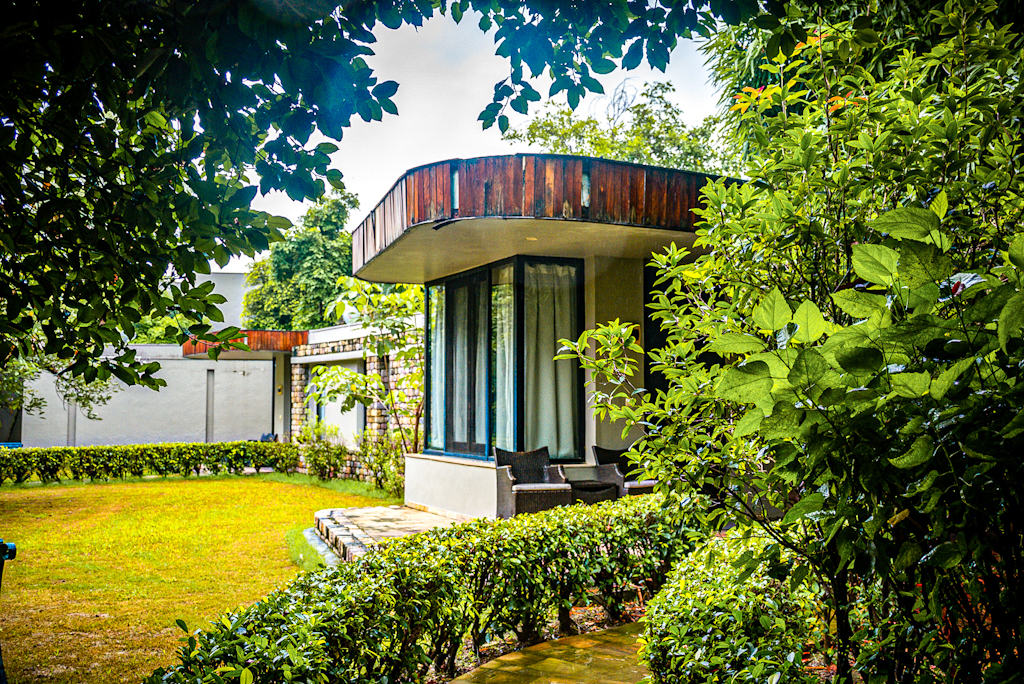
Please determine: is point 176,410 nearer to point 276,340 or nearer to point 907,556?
point 276,340

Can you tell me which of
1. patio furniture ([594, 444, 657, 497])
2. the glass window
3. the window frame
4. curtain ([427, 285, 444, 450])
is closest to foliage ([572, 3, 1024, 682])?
patio furniture ([594, 444, 657, 497])

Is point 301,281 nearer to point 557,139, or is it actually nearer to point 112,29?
point 557,139

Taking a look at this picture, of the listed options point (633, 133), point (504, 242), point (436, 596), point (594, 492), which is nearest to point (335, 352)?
point (504, 242)

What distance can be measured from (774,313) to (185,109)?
1509mm

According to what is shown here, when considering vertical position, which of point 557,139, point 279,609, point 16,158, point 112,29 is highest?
point 557,139

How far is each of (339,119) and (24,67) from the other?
2.26 ft

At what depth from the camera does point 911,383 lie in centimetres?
85

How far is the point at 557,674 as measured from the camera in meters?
3.06

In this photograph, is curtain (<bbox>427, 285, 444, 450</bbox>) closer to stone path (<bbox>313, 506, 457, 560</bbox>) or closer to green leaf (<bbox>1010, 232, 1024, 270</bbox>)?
stone path (<bbox>313, 506, 457, 560</bbox>)

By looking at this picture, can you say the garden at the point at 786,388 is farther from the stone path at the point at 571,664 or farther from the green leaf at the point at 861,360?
the stone path at the point at 571,664

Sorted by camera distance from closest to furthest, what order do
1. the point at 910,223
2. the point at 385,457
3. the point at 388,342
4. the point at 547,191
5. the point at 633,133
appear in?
the point at 910,223 → the point at 547,191 → the point at 388,342 → the point at 385,457 → the point at 633,133

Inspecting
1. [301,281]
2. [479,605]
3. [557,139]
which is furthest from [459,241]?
[301,281]

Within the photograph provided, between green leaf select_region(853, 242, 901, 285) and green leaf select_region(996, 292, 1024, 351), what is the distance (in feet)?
0.46

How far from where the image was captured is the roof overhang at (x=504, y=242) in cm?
633
